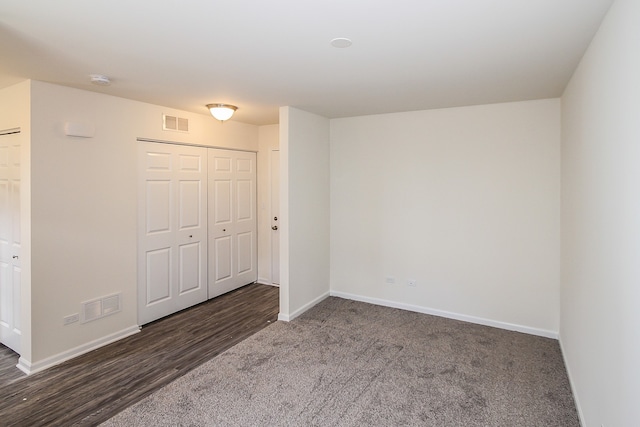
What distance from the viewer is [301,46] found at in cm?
225

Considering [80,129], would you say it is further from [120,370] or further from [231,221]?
[231,221]

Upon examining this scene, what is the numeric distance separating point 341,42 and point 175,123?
2.74 metres

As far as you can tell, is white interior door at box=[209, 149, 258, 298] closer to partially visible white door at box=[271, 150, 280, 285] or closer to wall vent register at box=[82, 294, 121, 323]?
partially visible white door at box=[271, 150, 280, 285]

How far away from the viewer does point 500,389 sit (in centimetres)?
275

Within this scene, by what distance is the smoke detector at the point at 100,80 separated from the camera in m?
2.87

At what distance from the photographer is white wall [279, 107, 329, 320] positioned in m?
4.09

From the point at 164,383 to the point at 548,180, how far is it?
3.97m

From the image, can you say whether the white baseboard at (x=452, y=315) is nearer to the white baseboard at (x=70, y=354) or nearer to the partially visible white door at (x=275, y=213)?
the partially visible white door at (x=275, y=213)

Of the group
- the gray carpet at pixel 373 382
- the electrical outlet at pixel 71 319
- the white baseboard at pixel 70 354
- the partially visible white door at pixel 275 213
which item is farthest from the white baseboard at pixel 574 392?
the electrical outlet at pixel 71 319

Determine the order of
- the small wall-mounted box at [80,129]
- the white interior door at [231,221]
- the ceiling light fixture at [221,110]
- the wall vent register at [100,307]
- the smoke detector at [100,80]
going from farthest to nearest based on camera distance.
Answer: the white interior door at [231,221] < the ceiling light fixture at [221,110] < the wall vent register at [100,307] < the small wall-mounted box at [80,129] < the smoke detector at [100,80]

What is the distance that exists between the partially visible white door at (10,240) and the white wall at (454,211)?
3331 mm

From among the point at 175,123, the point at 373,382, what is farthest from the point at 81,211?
the point at 373,382

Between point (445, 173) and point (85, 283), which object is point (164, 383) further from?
point (445, 173)

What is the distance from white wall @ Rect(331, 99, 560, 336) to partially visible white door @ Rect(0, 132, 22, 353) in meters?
3.33
